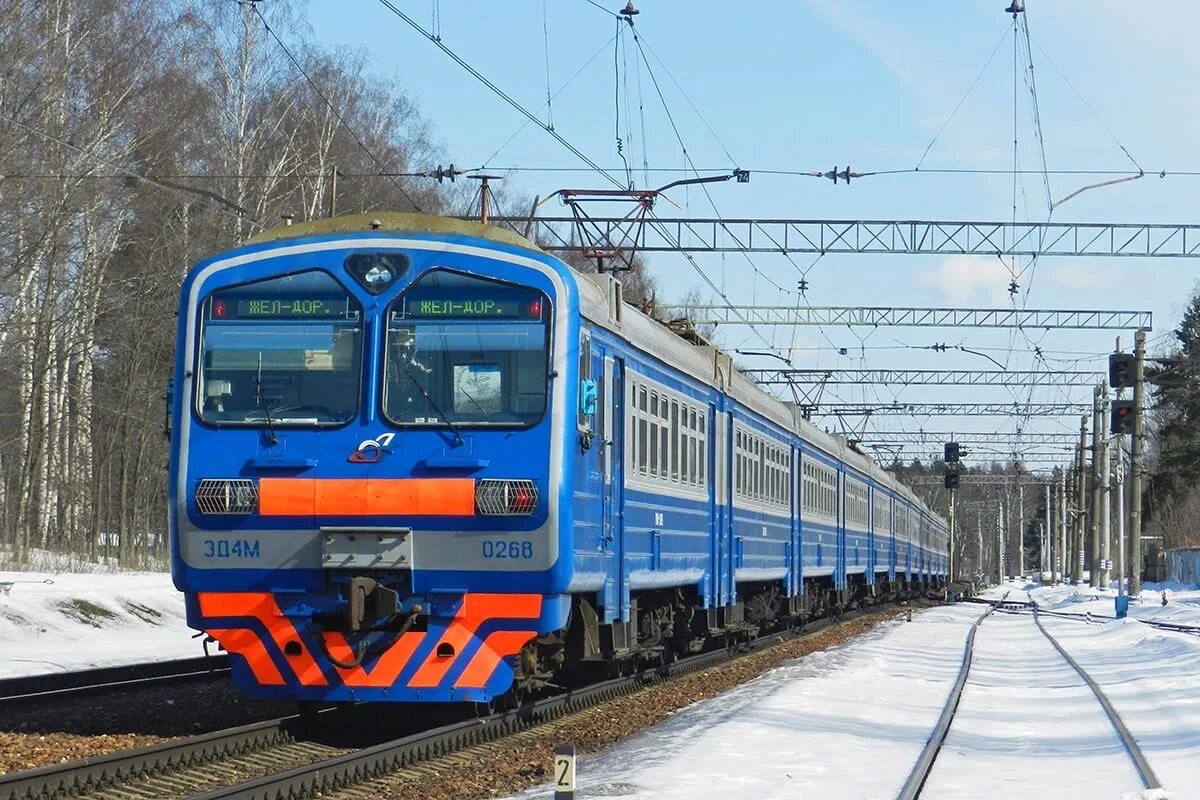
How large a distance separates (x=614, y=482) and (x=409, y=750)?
10.5 ft

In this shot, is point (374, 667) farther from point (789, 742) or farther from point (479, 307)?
point (789, 742)

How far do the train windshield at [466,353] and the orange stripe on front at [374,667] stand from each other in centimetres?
146

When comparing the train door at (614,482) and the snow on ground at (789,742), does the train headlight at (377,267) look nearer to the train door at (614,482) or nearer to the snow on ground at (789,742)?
the train door at (614,482)

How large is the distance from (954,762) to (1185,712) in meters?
5.03

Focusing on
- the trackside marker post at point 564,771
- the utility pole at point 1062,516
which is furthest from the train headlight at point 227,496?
the utility pole at point 1062,516

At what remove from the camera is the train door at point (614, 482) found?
43.4 feet

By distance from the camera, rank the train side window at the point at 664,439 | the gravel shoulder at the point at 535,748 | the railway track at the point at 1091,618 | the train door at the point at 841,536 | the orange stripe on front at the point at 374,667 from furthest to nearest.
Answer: the railway track at the point at 1091,618 → the train door at the point at 841,536 → the train side window at the point at 664,439 → the orange stripe on front at the point at 374,667 → the gravel shoulder at the point at 535,748

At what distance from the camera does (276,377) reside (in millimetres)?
11820

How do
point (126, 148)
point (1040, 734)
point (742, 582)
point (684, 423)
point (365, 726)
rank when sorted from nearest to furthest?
1. point (365, 726)
2. point (1040, 734)
3. point (684, 423)
4. point (742, 582)
5. point (126, 148)

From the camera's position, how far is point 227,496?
38.1ft

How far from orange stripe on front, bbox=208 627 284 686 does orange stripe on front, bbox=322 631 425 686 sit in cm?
42

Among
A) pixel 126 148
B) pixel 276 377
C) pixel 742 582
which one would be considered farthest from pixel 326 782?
pixel 126 148

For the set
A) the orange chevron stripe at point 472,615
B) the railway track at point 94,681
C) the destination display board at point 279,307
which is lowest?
the railway track at point 94,681

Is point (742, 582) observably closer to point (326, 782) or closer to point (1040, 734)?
point (1040, 734)
